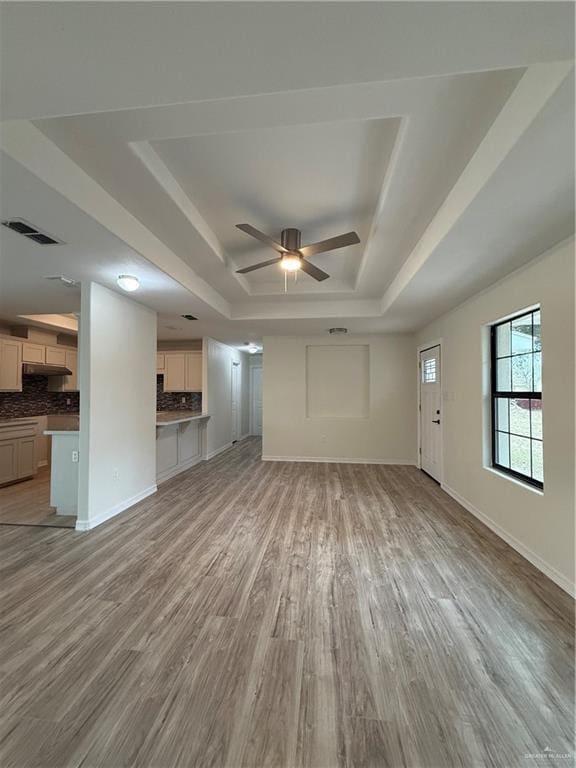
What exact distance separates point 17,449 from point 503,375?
21.4 feet

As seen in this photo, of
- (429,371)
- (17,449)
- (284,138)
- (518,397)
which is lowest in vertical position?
(17,449)

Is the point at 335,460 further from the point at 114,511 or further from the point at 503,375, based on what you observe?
the point at 114,511

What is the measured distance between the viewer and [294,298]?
5.14 meters

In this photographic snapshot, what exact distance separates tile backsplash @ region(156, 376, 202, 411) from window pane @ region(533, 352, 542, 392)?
5.97 m

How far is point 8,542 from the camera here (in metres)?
3.11

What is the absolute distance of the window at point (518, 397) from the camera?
2.95m

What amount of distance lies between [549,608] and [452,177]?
9.19 feet

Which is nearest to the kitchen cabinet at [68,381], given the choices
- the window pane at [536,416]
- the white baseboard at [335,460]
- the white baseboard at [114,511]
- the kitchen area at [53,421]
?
the kitchen area at [53,421]

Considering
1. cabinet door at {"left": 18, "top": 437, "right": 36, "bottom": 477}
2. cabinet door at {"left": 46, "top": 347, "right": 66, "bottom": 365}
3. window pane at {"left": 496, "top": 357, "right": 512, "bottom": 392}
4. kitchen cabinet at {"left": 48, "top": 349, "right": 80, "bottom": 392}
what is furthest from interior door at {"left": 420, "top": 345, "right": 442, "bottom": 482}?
cabinet door at {"left": 46, "top": 347, "right": 66, "bottom": 365}

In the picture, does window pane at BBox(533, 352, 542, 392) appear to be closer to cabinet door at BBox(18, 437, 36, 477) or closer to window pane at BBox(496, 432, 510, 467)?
window pane at BBox(496, 432, 510, 467)

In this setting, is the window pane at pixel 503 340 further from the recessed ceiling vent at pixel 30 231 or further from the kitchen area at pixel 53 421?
the kitchen area at pixel 53 421

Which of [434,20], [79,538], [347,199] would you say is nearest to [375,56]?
[434,20]

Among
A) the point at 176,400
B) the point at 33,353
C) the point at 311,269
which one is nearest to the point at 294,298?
the point at 311,269

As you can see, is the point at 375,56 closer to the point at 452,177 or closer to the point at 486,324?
the point at 452,177
